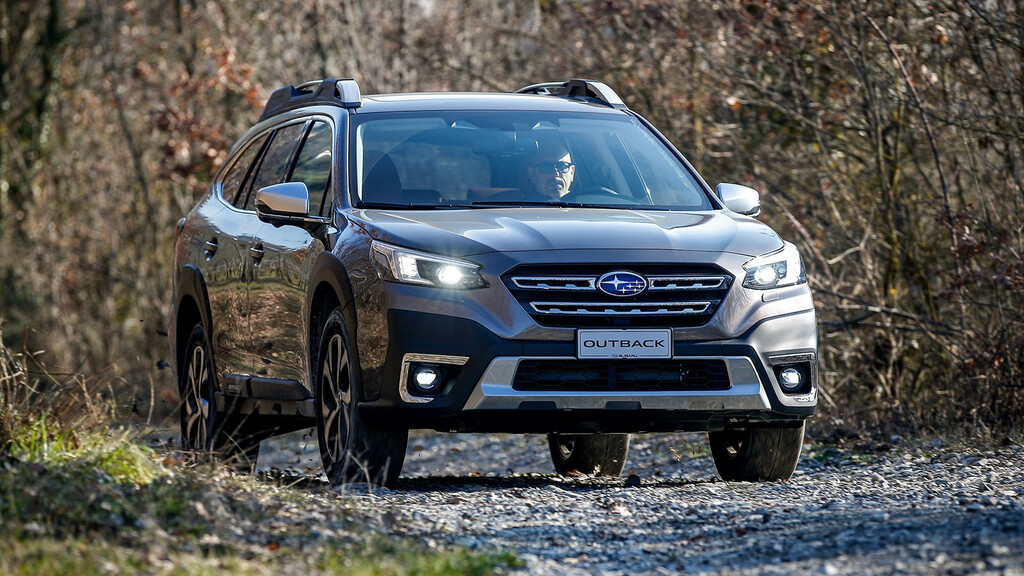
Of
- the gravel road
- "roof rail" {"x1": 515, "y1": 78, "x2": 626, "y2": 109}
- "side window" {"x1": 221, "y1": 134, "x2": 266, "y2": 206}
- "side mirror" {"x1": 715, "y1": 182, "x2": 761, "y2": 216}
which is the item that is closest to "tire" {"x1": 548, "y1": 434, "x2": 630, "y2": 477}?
the gravel road

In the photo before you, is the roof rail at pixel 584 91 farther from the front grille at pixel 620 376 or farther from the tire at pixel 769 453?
the front grille at pixel 620 376

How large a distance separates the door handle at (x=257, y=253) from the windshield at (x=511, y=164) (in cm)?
85

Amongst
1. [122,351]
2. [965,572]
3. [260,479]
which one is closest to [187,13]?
[122,351]

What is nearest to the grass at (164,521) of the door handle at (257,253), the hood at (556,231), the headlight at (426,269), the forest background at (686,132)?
the headlight at (426,269)

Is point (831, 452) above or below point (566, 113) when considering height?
below

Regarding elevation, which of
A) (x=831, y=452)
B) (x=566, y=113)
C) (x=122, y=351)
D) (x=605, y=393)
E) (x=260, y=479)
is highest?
(x=566, y=113)

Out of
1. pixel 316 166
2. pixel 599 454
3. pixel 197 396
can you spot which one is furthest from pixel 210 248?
pixel 599 454

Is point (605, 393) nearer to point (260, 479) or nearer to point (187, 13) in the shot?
point (260, 479)

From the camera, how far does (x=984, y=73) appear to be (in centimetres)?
1244

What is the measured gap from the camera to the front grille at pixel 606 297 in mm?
7250

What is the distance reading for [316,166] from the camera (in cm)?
877

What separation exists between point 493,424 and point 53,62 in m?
17.7

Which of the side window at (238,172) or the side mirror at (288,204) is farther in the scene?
the side window at (238,172)

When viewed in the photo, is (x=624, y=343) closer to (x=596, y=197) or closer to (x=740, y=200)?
(x=596, y=197)
